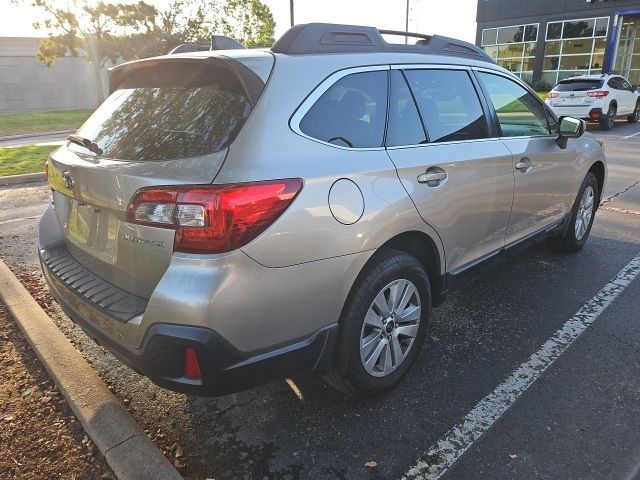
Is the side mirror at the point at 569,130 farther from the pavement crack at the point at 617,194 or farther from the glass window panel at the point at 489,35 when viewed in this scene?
the glass window panel at the point at 489,35

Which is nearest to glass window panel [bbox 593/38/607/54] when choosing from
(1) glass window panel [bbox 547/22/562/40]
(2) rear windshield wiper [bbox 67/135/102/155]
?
(1) glass window panel [bbox 547/22/562/40]

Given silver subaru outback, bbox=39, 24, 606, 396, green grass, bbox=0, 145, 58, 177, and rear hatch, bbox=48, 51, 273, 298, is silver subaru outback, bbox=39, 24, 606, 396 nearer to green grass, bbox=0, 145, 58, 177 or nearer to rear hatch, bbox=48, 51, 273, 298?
rear hatch, bbox=48, 51, 273, 298

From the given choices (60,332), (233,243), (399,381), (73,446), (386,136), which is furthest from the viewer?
(60,332)

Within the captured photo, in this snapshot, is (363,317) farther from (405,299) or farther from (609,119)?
(609,119)

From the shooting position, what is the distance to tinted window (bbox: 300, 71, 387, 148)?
2346mm

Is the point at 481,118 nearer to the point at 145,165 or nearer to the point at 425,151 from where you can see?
the point at 425,151

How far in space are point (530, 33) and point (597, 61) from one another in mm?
4336

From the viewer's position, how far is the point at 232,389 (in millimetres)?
2117

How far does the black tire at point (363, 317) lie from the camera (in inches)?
95.7

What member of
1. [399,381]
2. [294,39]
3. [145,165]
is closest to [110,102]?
[145,165]

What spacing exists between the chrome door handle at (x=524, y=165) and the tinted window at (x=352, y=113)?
53.6 inches

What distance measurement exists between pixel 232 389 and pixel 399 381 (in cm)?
114

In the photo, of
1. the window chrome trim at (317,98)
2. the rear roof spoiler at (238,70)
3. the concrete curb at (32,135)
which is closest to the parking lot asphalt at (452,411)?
the window chrome trim at (317,98)

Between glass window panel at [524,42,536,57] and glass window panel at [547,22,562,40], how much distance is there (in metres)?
0.98
